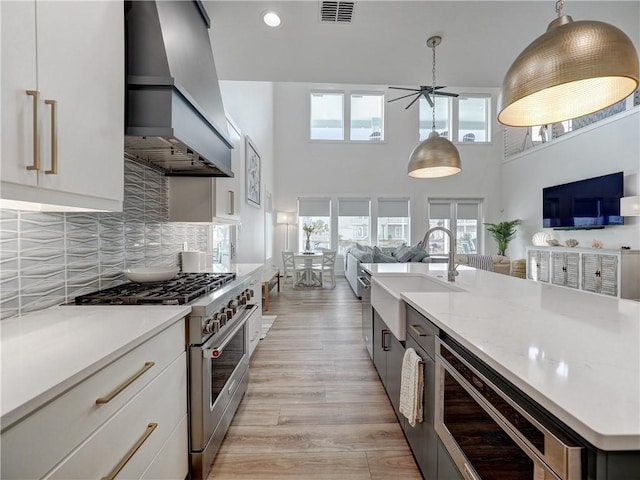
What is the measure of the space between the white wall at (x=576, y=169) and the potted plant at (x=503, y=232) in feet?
0.54

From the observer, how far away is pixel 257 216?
5.67 meters

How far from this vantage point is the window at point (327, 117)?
28.7 feet

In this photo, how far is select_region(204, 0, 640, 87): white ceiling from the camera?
1997 millimetres

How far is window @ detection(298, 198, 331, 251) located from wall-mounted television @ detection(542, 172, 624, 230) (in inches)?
209

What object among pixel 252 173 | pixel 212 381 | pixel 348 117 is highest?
pixel 348 117

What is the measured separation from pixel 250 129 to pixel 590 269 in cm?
644

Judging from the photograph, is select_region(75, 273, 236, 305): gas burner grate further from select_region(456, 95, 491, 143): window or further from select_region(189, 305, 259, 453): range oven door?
select_region(456, 95, 491, 143): window

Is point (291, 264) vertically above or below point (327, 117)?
below

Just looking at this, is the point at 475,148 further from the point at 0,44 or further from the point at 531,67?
the point at 0,44

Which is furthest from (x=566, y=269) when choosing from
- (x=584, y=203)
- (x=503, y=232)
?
(x=503, y=232)

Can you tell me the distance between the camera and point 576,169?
6.01 metres

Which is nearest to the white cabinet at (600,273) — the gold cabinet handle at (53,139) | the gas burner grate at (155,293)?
the gas burner grate at (155,293)

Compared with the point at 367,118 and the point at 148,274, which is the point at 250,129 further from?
the point at 367,118

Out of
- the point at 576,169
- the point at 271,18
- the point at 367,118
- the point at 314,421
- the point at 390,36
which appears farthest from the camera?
the point at 367,118
